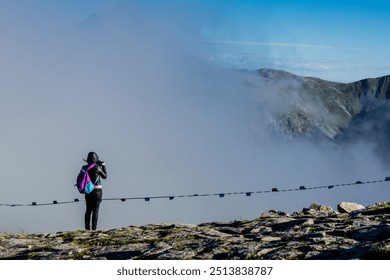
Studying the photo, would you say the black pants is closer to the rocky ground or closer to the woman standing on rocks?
the woman standing on rocks

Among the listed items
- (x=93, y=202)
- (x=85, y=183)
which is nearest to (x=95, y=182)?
(x=85, y=183)

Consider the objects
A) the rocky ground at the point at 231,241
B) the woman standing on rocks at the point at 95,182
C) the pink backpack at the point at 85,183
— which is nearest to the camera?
the rocky ground at the point at 231,241

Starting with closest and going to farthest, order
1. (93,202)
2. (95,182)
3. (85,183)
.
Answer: (85,183) < (95,182) < (93,202)

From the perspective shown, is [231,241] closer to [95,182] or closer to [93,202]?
[95,182]

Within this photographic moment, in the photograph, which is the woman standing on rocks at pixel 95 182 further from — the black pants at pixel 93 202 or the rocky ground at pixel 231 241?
the rocky ground at pixel 231 241

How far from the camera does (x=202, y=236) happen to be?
51.3 feet

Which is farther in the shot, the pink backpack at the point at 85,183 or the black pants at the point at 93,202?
the black pants at the point at 93,202

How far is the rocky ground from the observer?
12484 millimetres

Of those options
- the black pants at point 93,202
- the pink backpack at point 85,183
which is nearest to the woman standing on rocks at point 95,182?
the black pants at point 93,202

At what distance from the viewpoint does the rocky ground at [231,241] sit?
12484mm

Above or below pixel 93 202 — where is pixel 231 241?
below

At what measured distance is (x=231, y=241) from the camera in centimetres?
1432
